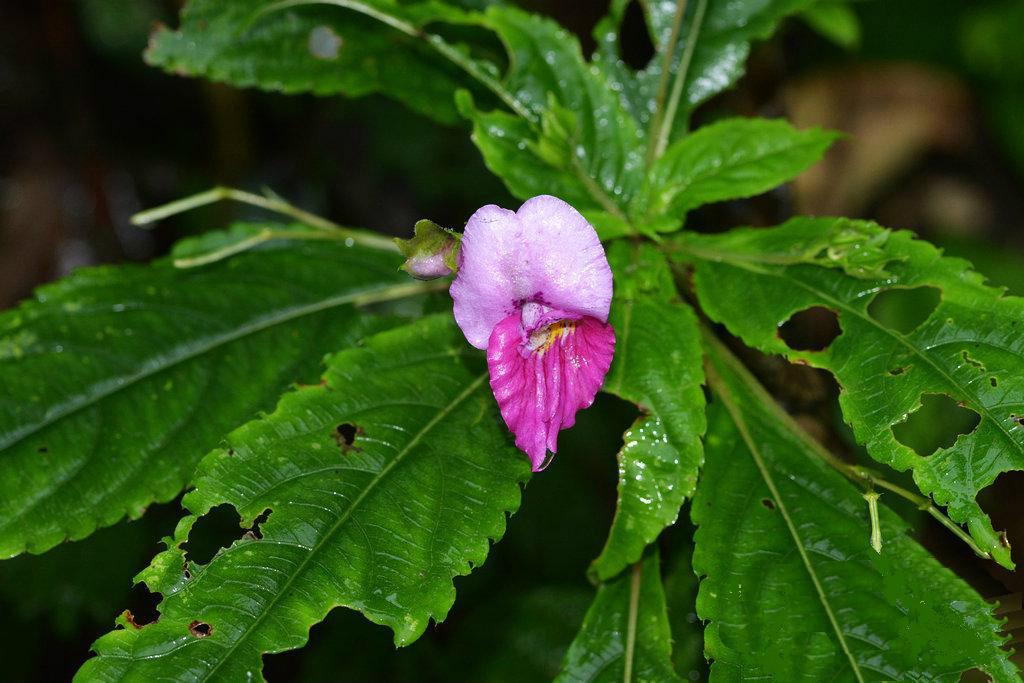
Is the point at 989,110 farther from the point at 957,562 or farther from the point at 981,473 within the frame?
the point at 981,473

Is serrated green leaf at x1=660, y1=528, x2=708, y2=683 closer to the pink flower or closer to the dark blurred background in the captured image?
the pink flower

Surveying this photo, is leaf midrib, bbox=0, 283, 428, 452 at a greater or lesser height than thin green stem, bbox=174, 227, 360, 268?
lesser

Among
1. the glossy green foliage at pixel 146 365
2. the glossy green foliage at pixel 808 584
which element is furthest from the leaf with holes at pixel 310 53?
the glossy green foliage at pixel 808 584

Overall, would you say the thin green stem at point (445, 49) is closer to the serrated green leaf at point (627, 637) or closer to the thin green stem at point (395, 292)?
the thin green stem at point (395, 292)

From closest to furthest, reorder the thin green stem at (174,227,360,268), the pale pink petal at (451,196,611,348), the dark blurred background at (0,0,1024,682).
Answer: the pale pink petal at (451,196,611,348), the thin green stem at (174,227,360,268), the dark blurred background at (0,0,1024,682)

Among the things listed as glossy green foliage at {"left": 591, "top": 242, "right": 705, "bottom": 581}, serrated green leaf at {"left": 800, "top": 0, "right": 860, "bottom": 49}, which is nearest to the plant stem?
glossy green foliage at {"left": 591, "top": 242, "right": 705, "bottom": 581}

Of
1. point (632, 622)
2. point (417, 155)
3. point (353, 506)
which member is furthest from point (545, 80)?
point (417, 155)

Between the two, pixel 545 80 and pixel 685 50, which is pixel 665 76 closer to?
pixel 685 50
